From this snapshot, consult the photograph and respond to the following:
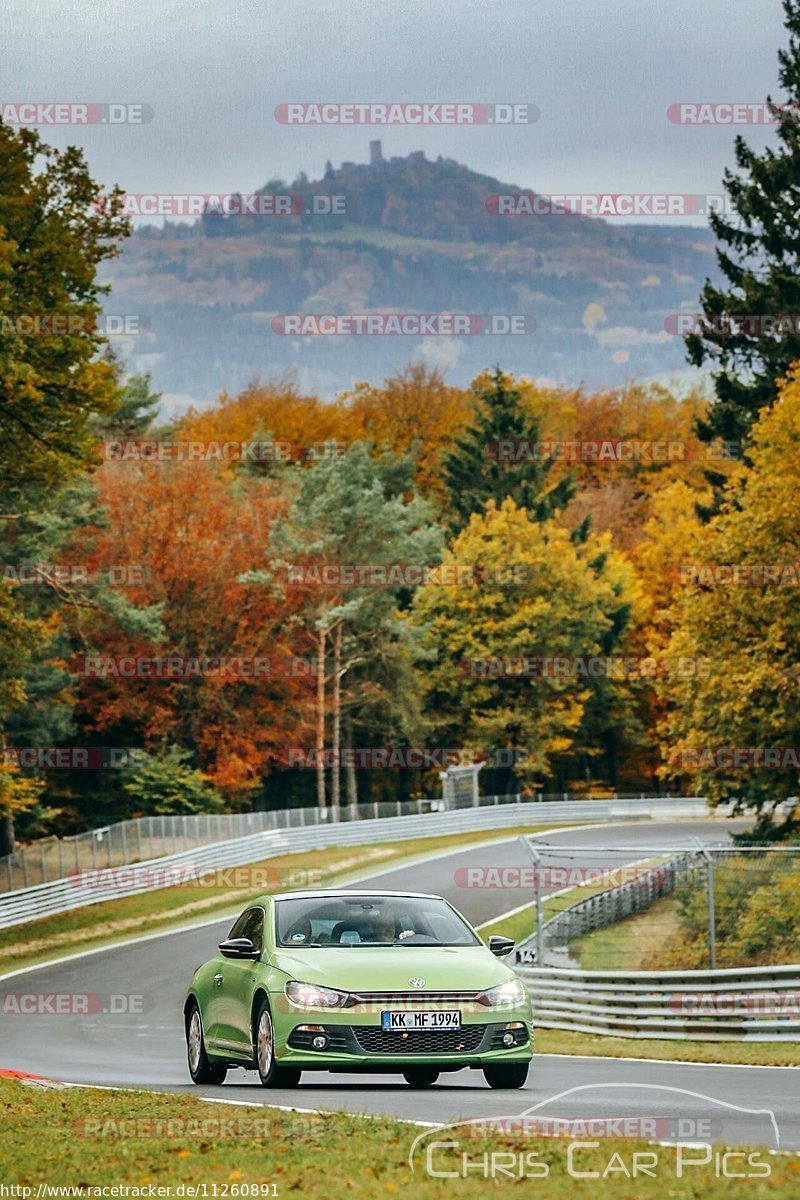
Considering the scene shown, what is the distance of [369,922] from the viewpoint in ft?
48.0

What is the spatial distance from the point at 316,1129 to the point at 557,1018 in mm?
15951

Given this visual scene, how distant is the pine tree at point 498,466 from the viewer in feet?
296

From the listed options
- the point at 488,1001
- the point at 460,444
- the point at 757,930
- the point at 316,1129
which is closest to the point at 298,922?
the point at 488,1001

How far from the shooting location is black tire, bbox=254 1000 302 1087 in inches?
544

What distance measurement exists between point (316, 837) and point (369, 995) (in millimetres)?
52615

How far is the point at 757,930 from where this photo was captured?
83.6 feet

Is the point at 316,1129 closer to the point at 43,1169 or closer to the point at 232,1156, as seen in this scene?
the point at 232,1156

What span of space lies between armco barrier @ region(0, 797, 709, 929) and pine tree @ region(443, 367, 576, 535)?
1486cm

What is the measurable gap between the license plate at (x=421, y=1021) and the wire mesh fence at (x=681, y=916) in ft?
30.4

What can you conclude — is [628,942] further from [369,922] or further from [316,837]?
[316,837]

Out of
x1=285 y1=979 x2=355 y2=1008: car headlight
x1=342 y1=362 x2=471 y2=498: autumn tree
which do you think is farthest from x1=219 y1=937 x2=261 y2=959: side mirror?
x1=342 y1=362 x2=471 y2=498: autumn tree
